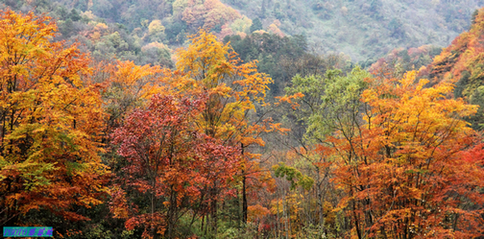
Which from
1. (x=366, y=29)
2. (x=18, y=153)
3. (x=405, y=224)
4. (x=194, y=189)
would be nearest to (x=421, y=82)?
(x=405, y=224)

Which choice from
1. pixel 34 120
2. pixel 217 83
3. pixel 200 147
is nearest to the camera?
pixel 200 147

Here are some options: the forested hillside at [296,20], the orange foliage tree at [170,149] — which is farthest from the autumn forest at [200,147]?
the forested hillside at [296,20]

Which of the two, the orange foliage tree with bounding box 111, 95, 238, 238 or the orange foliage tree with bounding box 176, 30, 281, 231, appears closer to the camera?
the orange foliage tree with bounding box 111, 95, 238, 238

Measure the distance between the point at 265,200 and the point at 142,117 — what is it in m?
13.3

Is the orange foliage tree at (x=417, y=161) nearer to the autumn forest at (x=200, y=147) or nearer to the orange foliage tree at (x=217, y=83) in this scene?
the autumn forest at (x=200, y=147)

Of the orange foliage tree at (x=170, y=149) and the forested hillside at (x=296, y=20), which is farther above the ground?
the forested hillside at (x=296, y=20)

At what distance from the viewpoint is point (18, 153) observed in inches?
334

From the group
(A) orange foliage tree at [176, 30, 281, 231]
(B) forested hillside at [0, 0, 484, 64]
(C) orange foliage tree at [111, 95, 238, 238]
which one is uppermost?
(B) forested hillside at [0, 0, 484, 64]

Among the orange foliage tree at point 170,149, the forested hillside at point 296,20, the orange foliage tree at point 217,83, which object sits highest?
the forested hillside at point 296,20

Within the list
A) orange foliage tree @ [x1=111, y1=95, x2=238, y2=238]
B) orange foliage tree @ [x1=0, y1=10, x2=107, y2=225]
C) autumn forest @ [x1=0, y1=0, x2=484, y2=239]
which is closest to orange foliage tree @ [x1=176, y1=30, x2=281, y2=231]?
autumn forest @ [x1=0, y1=0, x2=484, y2=239]

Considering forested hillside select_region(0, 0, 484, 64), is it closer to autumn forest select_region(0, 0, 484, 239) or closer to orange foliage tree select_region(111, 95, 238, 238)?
autumn forest select_region(0, 0, 484, 239)

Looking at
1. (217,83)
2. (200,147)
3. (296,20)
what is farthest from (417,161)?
(296,20)

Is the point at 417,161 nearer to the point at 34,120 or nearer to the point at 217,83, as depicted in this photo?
the point at 217,83

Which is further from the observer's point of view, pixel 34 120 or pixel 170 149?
pixel 34 120
